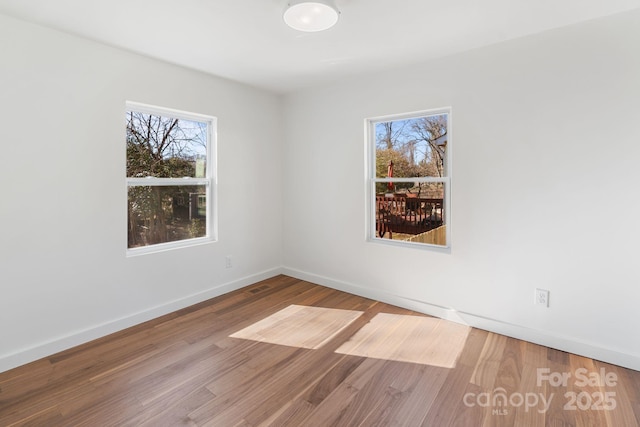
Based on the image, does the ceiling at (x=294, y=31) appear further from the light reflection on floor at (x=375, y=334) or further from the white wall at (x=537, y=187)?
the light reflection on floor at (x=375, y=334)

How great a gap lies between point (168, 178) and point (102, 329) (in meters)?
1.45

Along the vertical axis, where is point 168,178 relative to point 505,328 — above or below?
above

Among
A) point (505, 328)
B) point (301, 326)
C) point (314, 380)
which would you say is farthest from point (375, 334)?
point (505, 328)

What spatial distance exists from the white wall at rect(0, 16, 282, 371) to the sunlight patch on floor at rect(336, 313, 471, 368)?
183 centimetres

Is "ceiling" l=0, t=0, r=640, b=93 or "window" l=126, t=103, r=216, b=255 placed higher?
"ceiling" l=0, t=0, r=640, b=93

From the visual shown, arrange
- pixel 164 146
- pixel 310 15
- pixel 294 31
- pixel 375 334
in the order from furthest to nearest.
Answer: pixel 164 146 < pixel 375 334 < pixel 294 31 < pixel 310 15

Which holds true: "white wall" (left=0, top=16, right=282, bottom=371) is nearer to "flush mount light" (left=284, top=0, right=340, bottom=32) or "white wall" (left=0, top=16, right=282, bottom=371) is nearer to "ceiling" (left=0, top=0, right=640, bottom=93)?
"ceiling" (left=0, top=0, right=640, bottom=93)

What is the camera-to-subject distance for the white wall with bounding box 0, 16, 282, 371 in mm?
2234

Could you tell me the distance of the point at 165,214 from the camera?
3.20 meters

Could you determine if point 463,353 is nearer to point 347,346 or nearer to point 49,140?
point 347,346

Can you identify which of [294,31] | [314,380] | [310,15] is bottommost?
[314,380]

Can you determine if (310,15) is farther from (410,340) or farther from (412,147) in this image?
(410,340)

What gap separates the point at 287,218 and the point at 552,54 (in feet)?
10.4

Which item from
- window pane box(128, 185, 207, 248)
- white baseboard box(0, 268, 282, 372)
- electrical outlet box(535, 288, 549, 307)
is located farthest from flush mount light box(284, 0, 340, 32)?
white baseboard box(0, 268, 282, 372)
